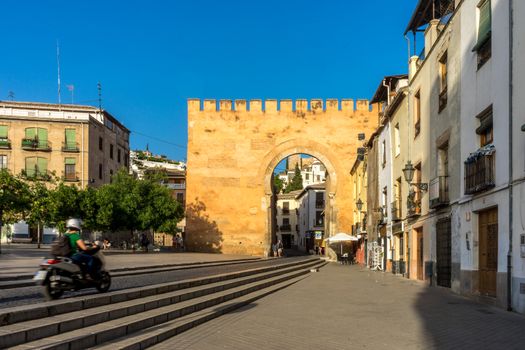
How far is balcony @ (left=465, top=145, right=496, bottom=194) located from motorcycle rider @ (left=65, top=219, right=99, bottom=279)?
302 inches

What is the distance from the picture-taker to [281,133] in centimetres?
3806

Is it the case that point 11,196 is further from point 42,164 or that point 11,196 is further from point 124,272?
point 42,164

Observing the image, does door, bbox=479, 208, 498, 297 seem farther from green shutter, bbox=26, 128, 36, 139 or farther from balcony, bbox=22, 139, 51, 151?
green shutter, bbox=26, 128, 36, 139

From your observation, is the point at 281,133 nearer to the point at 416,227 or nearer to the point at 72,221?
the point at 416,227

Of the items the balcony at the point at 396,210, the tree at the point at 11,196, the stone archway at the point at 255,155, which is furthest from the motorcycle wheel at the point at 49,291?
the stone archway at the point at 255,155

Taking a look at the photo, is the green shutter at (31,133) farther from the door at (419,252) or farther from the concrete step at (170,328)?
the concrete step at (170,328)

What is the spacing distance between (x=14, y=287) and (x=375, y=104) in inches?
1217

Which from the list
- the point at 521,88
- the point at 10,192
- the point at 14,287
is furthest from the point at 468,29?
the point at 10,192

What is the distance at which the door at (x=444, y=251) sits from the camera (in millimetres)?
15246

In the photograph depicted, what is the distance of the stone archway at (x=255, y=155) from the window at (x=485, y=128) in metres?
25.5

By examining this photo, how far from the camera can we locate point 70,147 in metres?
46.7

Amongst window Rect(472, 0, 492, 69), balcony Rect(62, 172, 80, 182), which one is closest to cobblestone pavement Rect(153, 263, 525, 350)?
window Rect(472, 0, 492, 69)

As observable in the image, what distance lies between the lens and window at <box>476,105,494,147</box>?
11755 millimetres

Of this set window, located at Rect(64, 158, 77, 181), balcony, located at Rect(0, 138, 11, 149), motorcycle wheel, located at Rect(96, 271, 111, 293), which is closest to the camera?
motorcycle wheel, located at Rect(96, 271, 111, 293)
